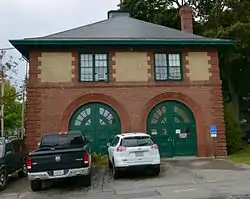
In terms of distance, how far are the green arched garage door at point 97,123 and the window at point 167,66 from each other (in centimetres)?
359

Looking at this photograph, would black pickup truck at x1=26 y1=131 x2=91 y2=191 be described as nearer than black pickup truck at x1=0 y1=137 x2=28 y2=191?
Yes

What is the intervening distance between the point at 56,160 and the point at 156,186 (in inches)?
134

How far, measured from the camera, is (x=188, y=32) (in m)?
27.4

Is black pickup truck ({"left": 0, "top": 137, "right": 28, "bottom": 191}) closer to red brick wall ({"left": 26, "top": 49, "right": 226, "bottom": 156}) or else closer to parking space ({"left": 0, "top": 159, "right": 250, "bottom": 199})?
parking space ({"left": 0, "top": 159, "right": 250, "bottom": 199})

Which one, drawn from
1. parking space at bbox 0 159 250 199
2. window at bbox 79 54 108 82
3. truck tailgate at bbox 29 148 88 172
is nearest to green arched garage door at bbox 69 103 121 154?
window at bbox 79 54 108 82

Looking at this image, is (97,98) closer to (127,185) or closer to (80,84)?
(80,84)

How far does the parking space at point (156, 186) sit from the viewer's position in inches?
459

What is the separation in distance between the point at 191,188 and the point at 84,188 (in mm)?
3667

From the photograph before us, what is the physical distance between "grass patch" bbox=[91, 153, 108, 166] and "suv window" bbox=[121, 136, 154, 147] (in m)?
4.79

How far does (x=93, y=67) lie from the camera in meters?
23.0

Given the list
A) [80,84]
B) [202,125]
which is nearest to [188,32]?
[202,125]

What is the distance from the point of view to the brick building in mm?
22438

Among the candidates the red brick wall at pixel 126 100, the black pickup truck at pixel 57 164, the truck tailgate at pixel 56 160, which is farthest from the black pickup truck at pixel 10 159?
the red brick wall at pixel 126 100

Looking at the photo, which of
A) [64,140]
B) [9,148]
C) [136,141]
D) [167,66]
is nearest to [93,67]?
[167,66]
